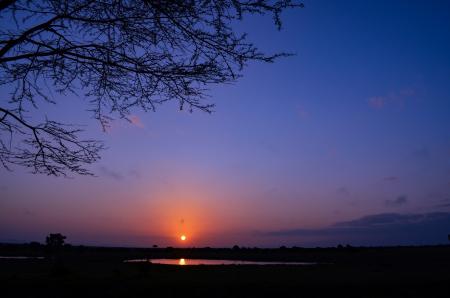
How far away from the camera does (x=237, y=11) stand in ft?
17.5

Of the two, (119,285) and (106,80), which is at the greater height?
(106,80)

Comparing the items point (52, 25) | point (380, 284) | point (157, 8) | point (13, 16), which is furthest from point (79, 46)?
point (380, 284)

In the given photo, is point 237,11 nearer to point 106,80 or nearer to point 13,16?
point 106,80

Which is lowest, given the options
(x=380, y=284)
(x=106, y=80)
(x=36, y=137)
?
(x=380, y=284)

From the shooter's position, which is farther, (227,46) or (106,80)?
(106,80)

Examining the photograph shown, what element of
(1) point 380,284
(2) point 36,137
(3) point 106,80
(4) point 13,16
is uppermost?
(4) point 13,16

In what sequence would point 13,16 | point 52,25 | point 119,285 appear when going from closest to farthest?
1. point 13,16
2. point 52,25
3. point 119,285

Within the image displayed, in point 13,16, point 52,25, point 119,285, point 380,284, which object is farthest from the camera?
point 380,284

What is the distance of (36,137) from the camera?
602cm

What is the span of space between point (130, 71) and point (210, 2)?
1.27 metres

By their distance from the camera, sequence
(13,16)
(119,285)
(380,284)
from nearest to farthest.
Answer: (13,16)
(119,285)
(380,284)

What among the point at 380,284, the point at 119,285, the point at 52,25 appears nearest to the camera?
the point at 52,25

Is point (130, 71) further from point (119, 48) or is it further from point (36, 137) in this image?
point (36, 137)

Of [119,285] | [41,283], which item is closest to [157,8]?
[119,285]
